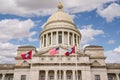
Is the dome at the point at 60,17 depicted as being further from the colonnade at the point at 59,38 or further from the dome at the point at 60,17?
the colonnade at the point at 59,38

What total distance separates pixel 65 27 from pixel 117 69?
18.2 metres

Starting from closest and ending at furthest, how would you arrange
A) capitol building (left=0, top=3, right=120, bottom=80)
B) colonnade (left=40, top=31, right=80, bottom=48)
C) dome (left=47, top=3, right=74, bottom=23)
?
1. capitol building (left=0, top=3, right=120, bottom=80)
2. colonnade (left=40, top=31, right=80, bottom=48)
3. dome (left=47, top=3, right=74, bottom=23)

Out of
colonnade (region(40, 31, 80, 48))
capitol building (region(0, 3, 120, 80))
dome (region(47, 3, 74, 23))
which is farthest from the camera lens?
dome (region(47, 3, 74, 23))

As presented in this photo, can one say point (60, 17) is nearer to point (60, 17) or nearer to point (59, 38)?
point (60, 17)

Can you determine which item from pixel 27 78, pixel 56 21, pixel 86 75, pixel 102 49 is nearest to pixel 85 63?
pixel 86 75

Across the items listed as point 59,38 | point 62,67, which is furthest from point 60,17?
point 62,67

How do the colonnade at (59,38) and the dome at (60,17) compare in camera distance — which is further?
the dome at (60,17)

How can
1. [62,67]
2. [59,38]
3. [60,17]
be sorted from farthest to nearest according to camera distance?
[60,17] → [59,38] → [62,67]

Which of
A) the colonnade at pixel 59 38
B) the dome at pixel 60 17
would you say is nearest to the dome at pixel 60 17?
the dome at pixel 60 17

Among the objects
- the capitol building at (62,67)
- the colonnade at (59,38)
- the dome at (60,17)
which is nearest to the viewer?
the capitol building at (62,67)

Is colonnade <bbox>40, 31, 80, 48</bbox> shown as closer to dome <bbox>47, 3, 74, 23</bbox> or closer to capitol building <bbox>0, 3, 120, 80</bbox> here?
dome <bbox>47, 3, 74, 23</bbox>

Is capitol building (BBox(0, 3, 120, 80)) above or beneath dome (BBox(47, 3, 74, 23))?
beneath

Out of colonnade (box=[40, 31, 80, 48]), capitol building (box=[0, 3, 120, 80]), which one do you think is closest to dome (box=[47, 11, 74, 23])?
colonnade (box=[40, 31, 80, 48])

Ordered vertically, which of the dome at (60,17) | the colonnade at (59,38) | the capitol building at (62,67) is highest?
the dome at (60,17)
